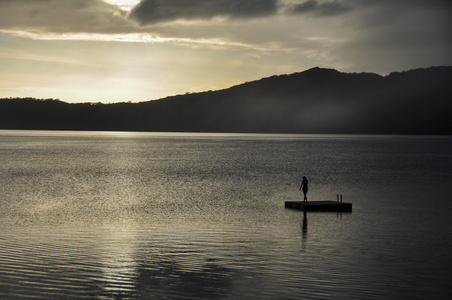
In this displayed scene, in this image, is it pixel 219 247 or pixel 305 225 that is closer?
pixel 219 247

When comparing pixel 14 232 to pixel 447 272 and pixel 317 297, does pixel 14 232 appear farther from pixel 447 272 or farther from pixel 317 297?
pixel 447 272

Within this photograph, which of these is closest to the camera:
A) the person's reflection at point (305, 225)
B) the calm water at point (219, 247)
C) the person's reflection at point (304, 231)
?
the calm water at point (219, 247)

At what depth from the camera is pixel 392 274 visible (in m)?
21.5

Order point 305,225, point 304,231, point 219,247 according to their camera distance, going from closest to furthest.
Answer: point 219,247 → point 304,231 → point 305,225

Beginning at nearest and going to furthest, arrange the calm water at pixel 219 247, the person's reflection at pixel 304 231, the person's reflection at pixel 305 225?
the calm water at pixel 219 247 < the person's reflection at pixel 304 231 < the person's reflection at pixel 305 225

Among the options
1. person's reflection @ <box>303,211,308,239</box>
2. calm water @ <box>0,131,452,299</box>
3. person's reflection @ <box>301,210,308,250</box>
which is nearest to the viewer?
calm water @ <box>0,131,452,299</box>

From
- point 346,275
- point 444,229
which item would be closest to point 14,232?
point 346,275

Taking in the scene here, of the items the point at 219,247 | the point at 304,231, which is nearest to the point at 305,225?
the point at 304,231

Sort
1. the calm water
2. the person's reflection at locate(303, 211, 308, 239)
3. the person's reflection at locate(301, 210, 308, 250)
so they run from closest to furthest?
1. the calm water
2. the person's reflection at locate(301, 210, 308, 250)
3. the person's reflection at locate(303, 211, 308, 239)

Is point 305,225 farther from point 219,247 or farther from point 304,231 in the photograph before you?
point 219,247

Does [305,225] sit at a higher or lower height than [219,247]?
lower

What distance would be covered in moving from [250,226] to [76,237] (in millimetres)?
11305

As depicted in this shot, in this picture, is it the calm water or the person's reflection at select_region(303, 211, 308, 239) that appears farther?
the person's reflection at select_region(303, 211, 308, 239)

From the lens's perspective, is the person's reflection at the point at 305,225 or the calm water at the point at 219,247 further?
the person's reflection at the point at 305,225
